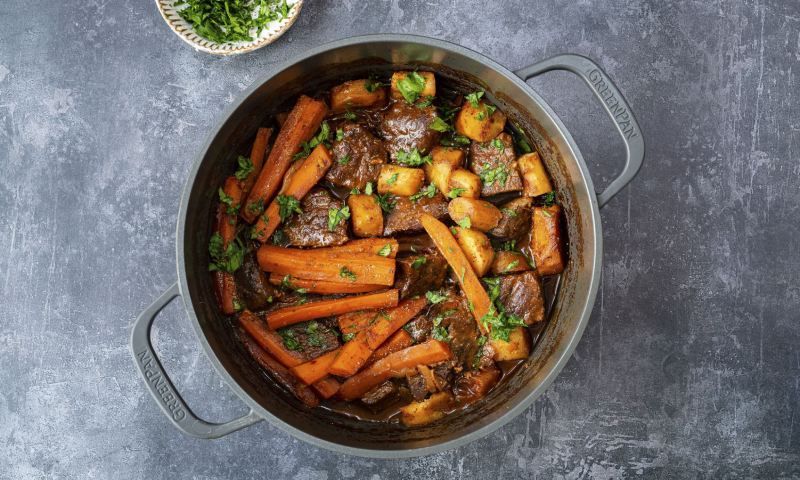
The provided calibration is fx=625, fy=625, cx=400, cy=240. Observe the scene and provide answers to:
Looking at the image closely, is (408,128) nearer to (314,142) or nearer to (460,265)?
(314,142)

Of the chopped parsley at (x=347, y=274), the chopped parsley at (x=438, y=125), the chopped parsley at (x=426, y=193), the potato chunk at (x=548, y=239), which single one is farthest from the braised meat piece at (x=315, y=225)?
the potato chunk at (x=548, y=239)

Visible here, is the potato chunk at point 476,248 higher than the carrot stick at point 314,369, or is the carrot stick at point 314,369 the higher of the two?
the potato chunk at point 476,248

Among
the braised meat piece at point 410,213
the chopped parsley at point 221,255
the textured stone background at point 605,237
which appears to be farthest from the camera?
the textured stone background at point 605,237

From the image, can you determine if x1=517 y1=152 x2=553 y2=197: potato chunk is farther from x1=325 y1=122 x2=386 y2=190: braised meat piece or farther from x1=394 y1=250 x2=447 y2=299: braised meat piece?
x1=325 y1=122 x2=386 y2=190: braised meat piece

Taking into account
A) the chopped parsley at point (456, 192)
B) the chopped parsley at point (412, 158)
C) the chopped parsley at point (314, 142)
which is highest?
the chopped parsley at point (456, 192)

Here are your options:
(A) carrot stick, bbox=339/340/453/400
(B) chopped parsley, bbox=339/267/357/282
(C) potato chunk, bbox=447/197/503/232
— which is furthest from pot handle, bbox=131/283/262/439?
(C) potato chunk, bbox=447/197/503/232

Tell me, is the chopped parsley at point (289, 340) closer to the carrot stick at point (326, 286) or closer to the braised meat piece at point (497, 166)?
the carrot stick at point (326, 286)

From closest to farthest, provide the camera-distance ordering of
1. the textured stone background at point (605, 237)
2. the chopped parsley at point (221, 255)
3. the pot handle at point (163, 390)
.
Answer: the pot handle at point (163, 390) → the chopped parsley at point (221, 255) → the textured stone background at point (605, 237)
